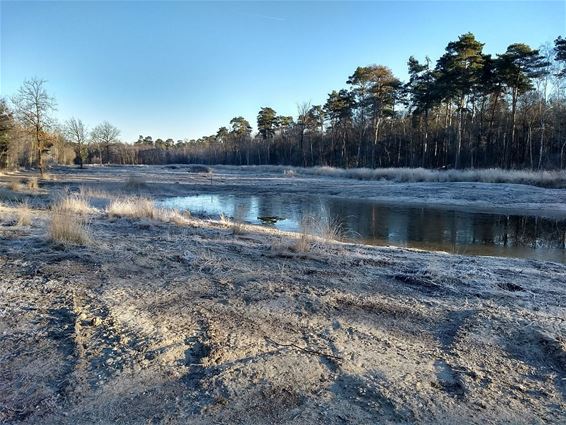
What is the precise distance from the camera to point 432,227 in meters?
16.4

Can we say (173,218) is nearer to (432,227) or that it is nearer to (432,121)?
(432,227)

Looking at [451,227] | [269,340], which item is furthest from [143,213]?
[451,227]

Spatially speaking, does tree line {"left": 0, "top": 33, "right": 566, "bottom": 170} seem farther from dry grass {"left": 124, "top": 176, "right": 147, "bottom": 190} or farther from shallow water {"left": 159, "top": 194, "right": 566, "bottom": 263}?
shallow water {"left": 159, "top": 194, "right": 566, "bottom": 263}

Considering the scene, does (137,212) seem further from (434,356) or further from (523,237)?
(523,237)

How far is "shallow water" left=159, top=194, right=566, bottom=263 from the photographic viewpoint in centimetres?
1205

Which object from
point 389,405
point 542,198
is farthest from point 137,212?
point 542,198

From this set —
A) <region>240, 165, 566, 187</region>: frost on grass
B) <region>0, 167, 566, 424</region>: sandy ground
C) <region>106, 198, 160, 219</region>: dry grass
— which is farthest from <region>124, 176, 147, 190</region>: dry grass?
<region>0, 167, 566, 424</region>: sandy ground

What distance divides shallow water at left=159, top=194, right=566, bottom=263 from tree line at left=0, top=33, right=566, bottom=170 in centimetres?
2304

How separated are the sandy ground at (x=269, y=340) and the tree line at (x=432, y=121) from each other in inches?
1458

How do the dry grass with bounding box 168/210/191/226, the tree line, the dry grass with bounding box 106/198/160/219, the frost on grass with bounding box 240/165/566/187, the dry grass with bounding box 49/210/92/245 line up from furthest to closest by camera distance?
the tree line → the frost on grass with bounding box 240/165/566/187 → the dry grass with bounding box 106/198/160/219 → the dry grass with bounding box 168/210/191/226 → the dry grass with bounding box 49/210/92/245

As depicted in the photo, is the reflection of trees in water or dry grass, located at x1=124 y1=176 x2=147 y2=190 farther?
dry grass, located at x1=124 y1=176 x2=147 y2=190

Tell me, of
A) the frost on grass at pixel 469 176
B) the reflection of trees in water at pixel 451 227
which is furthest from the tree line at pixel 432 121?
the reflection of trees in water at pixel 451 227

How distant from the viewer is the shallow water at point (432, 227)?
12.0m

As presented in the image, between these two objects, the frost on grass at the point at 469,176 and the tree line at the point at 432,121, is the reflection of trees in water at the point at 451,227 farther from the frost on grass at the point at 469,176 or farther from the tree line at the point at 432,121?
the tree line at the point at 432,121
